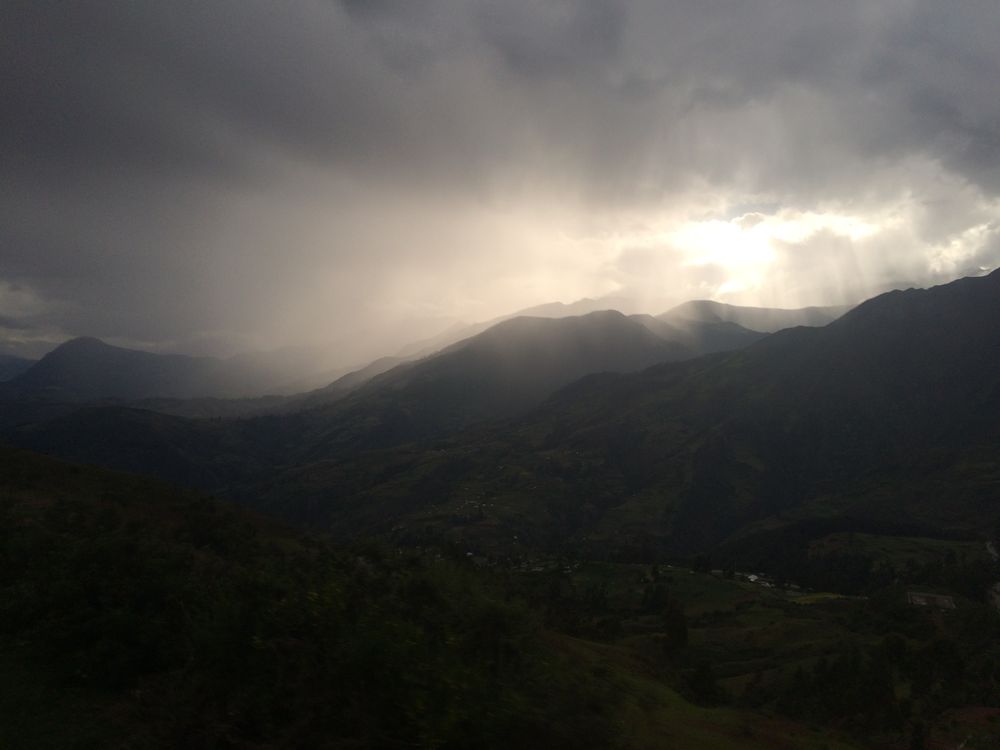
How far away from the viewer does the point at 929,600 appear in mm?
86375

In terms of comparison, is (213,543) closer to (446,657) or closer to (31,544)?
(31,544)

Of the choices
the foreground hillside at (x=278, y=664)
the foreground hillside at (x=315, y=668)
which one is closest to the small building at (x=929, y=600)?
the foreground hillside at (x=315, y=668)

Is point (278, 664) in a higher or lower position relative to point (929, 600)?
higher

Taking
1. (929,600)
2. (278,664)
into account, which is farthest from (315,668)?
(929,600)

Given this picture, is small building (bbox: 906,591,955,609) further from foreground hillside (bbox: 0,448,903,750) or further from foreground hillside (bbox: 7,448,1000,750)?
foreground hillside (bbox: 0,448,903,750)

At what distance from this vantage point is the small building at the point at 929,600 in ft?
271

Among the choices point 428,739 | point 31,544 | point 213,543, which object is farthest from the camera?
point 213,543

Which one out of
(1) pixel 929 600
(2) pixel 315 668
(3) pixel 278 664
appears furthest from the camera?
(1) pixel 929 600

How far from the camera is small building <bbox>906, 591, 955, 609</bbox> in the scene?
8269cm

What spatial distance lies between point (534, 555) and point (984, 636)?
11152 centimetres

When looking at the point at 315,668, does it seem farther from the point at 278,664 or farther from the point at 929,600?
the point at 929,600

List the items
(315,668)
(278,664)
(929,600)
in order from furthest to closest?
(929,600) < (278,664) < (315,668)

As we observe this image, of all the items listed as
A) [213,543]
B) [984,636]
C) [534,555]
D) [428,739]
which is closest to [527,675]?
[428,739]

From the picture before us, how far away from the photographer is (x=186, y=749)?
38.2 feet
